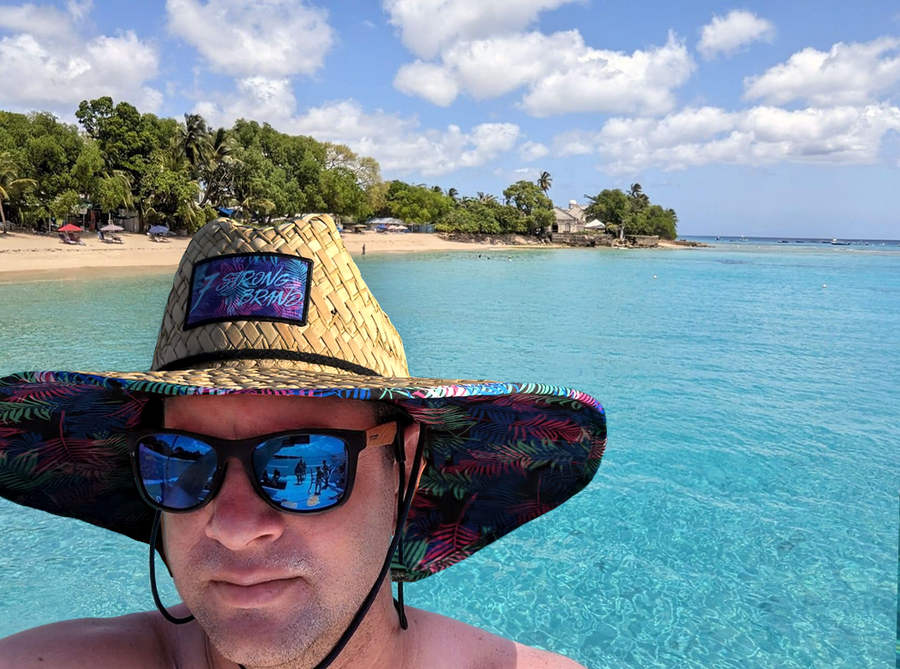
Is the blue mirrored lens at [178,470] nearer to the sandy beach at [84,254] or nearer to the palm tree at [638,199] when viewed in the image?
the sandy beach at [84,254]

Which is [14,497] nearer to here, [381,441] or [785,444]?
[381,441]

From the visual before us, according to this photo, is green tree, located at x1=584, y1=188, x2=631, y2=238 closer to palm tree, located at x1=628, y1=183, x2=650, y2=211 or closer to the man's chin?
palm tree, located at x1=628, y1=183, x2=650, y2=211

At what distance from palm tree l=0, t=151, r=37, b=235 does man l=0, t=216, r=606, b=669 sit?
38.9 m

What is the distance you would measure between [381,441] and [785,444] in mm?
8414

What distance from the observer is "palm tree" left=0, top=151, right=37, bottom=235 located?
32656 mm

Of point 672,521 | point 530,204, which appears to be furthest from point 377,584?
point 530,204

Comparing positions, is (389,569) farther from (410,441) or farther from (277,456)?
(277,456)

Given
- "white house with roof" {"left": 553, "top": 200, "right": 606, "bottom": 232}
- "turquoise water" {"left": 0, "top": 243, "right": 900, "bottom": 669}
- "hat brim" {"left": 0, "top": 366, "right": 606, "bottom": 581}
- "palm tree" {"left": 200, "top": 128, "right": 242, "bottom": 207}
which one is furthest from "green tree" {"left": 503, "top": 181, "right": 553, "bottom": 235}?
"hat brim" {"left": 0, "top": 366, "right": 606, "bottom": 581}

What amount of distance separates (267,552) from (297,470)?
16cm

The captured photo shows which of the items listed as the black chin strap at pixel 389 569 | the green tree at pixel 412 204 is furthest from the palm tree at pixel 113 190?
the black chin strap at pixel 389 569

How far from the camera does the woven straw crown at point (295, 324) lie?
1269 millimetres

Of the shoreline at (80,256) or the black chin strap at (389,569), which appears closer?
the black chin strap at (389,569)

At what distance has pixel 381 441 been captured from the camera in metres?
1.28

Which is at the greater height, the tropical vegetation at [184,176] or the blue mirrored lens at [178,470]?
the tropical vegetation at [184,176]
